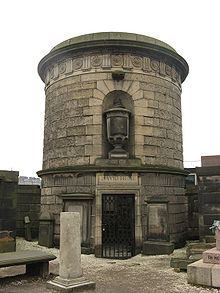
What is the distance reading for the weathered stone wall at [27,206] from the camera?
16250 millimetres

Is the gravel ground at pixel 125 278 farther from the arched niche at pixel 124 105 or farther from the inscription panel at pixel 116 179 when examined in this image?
the arched niche at pixel 124 105

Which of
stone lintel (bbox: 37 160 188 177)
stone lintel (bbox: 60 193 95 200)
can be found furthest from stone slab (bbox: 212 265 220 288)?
stone lintel (bbox: 60 193 95 200)

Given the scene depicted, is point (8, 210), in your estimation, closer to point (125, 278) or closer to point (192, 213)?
point (125, 278)

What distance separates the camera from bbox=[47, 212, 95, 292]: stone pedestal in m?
6.76

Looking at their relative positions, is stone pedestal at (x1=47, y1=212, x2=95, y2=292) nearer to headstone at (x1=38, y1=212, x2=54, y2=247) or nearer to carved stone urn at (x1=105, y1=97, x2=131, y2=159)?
carved stone urn at (x1=105, y1=97, x2=131, y2=159)

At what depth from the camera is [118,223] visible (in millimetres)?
12102

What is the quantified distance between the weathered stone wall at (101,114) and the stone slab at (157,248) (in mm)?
3104

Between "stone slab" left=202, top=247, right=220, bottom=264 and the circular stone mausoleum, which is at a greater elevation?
the circular stone mausoleum

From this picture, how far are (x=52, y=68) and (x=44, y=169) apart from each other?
15.0 ft

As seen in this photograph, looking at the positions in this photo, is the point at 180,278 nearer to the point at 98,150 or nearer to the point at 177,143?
the point at 98,150

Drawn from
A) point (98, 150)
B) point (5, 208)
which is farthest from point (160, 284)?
point (5, 208)

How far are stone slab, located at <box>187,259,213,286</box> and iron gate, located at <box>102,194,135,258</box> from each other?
457cm

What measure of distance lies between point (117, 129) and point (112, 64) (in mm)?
2812

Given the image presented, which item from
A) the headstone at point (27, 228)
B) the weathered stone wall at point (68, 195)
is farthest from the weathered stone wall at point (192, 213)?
the headstone at point (27, 228)
